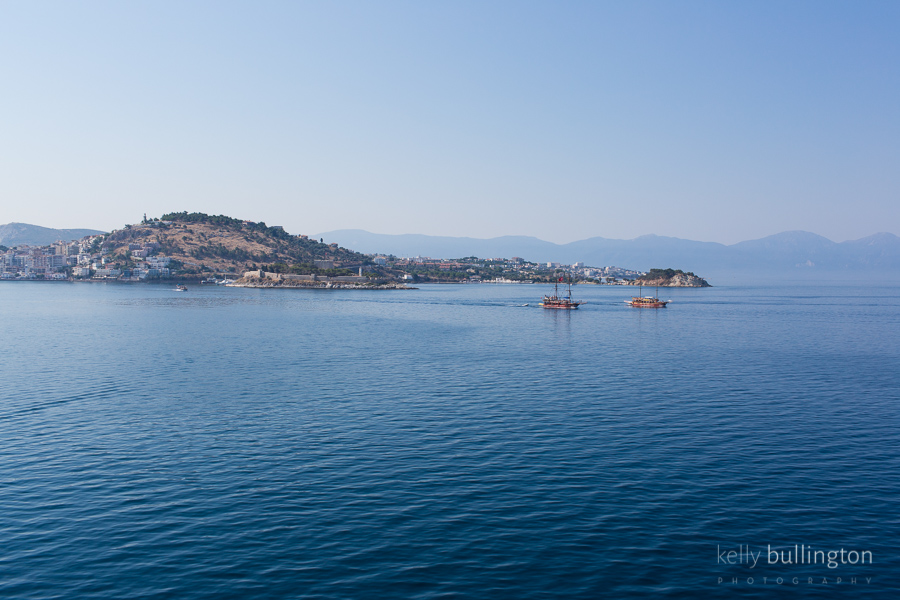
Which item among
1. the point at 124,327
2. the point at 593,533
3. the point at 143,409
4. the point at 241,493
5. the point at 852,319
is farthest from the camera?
the point at 852,319

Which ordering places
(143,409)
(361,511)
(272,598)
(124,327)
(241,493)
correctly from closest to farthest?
(272,598) < (361,511) < (241,493) < (143,409) < (124,327)

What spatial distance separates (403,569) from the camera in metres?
15.2

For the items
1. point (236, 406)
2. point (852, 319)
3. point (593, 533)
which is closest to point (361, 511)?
point (593, 533)

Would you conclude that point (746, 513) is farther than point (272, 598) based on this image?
Yes

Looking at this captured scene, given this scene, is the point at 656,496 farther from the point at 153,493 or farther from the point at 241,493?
the point at 153,493

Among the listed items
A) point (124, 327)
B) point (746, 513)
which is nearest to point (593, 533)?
point (746, 513)

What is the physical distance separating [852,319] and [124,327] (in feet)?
365

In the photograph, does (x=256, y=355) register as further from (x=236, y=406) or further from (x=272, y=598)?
(x=272, y=598)

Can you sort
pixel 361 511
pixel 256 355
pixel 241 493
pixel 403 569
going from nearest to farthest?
pixel 403 569
pixel 361 511
pixel 241 493
pixel 256 355

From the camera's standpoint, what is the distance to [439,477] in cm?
2212

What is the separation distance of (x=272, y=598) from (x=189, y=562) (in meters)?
3.23

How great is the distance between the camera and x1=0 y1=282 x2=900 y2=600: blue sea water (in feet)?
49.9

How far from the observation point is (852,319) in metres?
96.1

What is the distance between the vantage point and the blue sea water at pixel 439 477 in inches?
598
